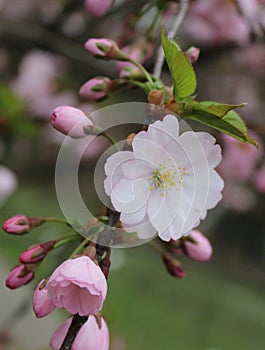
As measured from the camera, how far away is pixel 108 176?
1.81ft

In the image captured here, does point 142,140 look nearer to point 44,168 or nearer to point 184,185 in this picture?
point 184,185

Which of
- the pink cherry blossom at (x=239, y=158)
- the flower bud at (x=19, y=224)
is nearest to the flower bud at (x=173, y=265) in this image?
the flower bud at (x=19, y=224)

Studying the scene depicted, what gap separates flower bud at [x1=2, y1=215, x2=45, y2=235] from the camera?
674 millimetres

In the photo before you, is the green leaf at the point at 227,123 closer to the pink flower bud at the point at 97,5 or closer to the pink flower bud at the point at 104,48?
Result: the pink flower bud at the point at 104,48

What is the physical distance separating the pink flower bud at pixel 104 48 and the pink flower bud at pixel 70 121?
0.15m

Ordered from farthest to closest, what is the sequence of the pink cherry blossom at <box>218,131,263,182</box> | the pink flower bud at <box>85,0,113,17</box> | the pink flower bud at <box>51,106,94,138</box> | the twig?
1. the pink cherry blossom at <box>218,131,263,182</box>
2. the pink flower bud at <box>85,0,113,17</box>
3. the twig
4. the pink flower bud at <box>51,106,94,138</box>

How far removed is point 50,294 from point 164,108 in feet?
0.68

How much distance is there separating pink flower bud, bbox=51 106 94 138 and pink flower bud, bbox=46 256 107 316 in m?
0.15

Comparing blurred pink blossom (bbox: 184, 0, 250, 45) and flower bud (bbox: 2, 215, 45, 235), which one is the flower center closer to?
flower bud (bbox: 2, 215, 45, 235)

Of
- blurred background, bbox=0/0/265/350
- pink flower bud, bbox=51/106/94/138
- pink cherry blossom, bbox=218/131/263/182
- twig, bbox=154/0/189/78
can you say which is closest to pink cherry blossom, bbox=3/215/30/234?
pink flower bud, bbox=51/106/94/138

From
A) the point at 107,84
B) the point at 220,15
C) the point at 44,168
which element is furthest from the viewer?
the point at 44,168

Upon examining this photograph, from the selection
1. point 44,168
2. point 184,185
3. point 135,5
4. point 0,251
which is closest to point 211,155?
point 184,185

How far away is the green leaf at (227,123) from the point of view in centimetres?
54

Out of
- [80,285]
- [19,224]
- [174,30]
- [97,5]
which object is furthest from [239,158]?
[80,285]
